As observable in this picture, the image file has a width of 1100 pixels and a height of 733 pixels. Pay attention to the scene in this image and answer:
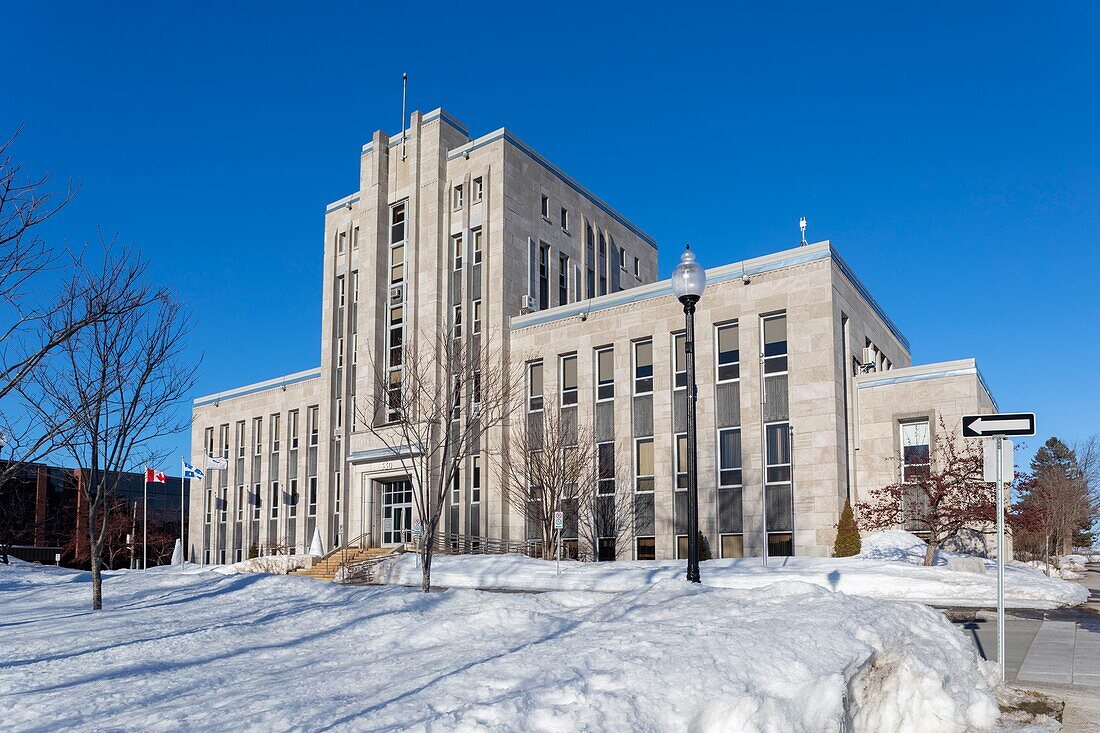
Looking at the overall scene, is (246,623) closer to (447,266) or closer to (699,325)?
(699,325)

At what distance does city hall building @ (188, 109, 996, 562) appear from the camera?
34.4 meters

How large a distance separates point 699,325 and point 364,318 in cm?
1842

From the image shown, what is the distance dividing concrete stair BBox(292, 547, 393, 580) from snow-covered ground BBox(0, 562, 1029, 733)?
86.9 ft

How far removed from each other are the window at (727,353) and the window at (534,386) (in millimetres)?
9054

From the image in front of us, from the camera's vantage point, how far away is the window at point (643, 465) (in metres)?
37.9

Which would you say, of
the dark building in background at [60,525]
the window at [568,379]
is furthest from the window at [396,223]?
the dark building in background at [60,525]

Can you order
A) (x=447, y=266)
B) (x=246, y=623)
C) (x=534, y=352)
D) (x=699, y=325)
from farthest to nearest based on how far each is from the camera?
(x=447, y=266), (x=534, y=352), (x=699, y=325), (x=246, y=623)

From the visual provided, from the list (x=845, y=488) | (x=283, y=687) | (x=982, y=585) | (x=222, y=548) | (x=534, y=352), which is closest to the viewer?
(x=283, y=687)

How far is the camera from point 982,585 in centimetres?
2173

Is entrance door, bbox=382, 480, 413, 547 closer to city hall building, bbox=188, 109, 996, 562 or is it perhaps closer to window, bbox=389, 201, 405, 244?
city hall building, bbox=188, 109, 996, 562

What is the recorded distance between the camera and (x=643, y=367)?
38.9 meters

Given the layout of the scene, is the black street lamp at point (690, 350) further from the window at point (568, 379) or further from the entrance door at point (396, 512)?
the entrance door at point (396, 512)

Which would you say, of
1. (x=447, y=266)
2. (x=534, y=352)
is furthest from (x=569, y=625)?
(x=447, y=266)

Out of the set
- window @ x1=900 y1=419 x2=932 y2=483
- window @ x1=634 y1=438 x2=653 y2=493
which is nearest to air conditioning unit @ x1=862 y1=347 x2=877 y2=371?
window @ x1=900 y1=419 x2=932 y2=483
